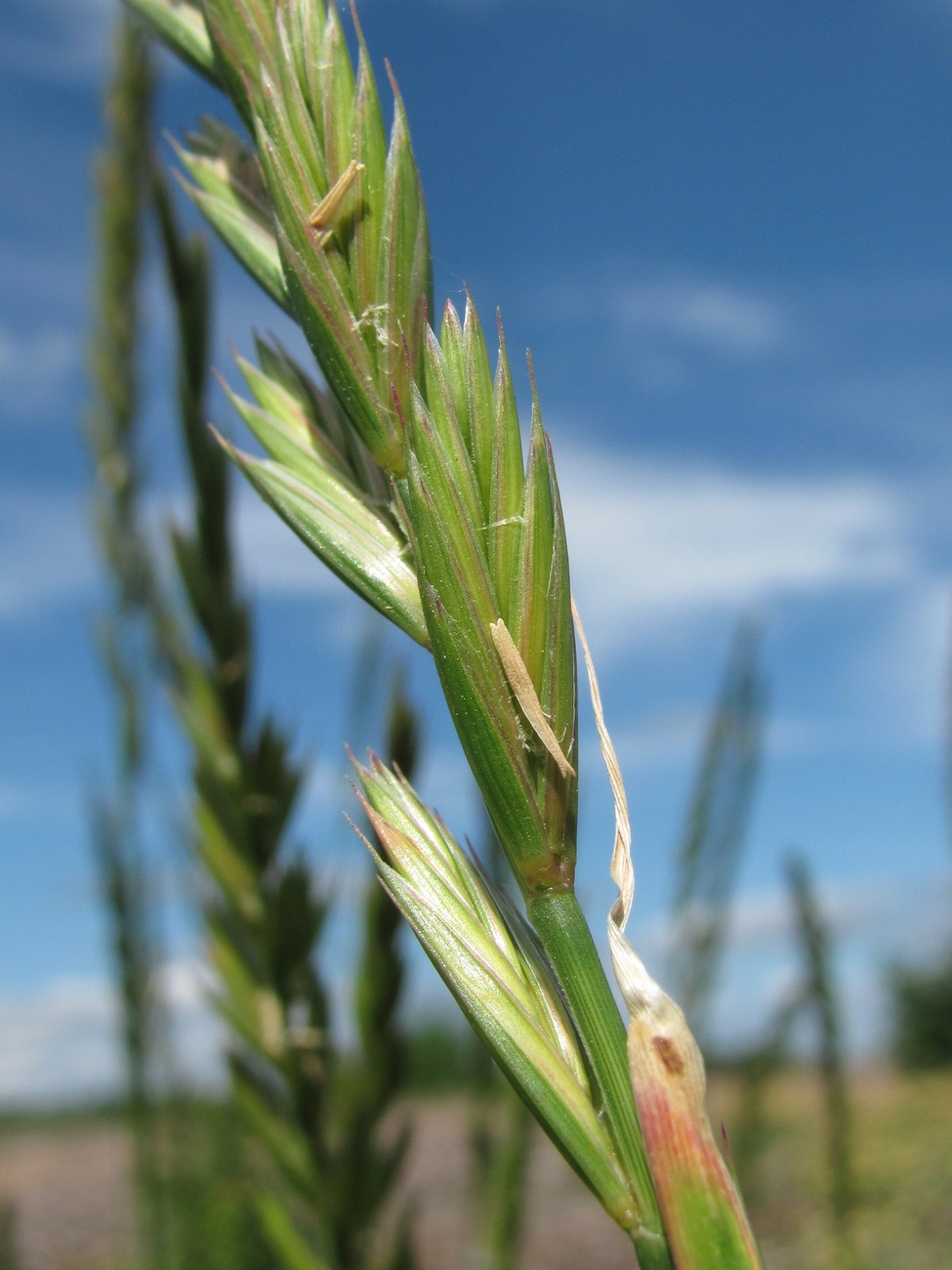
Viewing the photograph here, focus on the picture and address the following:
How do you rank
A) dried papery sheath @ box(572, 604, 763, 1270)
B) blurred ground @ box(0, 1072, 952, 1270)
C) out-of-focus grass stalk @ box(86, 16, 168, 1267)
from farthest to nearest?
blurred ground @ box(0, 1072, 952, 1270) < out-of-focus grass stalk @ box(86, 16, 168, 1267) < dried papery sheath @ box(572, 604, 763, 1270)

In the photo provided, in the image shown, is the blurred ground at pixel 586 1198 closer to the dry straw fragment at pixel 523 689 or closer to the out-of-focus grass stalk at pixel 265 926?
the out-of-focus grass stalk at pixel 265 926

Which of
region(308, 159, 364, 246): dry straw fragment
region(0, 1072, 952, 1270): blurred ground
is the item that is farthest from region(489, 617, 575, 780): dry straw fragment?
region(0, 1072, 952, 1270): blurred ground

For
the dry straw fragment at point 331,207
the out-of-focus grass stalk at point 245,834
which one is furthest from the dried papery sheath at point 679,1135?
the out-of-focus grass stalk at point 245,834

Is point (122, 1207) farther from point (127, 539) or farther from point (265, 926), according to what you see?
point (265, 926)

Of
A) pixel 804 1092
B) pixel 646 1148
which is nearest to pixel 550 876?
pixel 646 1148

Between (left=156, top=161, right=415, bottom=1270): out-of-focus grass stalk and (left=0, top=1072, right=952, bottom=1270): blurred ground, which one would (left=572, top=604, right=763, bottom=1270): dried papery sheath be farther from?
(left=0, top=1072, right=952, bottom=1270): blurred ground

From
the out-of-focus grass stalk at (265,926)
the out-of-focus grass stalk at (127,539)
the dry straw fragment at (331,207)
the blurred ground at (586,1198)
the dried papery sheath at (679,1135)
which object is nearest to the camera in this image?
the dried papery sheath at (679,1135)

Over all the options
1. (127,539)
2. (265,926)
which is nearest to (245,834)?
(265,926)
